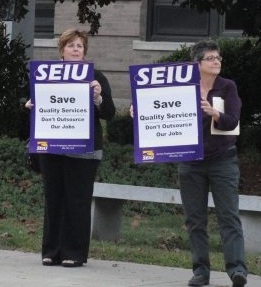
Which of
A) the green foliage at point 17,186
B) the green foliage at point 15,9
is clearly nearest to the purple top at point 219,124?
the green foliage at point 17,186

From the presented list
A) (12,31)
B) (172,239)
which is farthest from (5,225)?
(12,31)

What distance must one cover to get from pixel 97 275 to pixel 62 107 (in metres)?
1.38

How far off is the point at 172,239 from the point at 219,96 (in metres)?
3.21

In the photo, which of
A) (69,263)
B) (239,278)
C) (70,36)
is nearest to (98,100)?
(70,36)

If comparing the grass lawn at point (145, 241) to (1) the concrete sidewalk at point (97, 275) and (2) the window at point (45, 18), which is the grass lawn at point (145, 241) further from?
(2) the window at point (45, 18)

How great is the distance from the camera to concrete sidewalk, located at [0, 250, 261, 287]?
7.01 m

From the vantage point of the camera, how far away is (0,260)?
8.10 m

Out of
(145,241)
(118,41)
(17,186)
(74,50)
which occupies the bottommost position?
(17,186)

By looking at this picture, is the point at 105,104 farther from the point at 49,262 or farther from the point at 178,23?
the point at 178,23

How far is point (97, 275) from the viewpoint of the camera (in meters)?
7.37

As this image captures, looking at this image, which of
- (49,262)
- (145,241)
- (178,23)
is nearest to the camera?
(49,262)

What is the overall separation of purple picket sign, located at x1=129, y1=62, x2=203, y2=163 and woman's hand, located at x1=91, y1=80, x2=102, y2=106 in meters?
0.54

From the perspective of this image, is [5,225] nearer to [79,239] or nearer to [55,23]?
[79,239]

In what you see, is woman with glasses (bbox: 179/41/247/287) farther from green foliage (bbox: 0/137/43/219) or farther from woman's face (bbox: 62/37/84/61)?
green foliage (bbox: 0/137/43/219)
